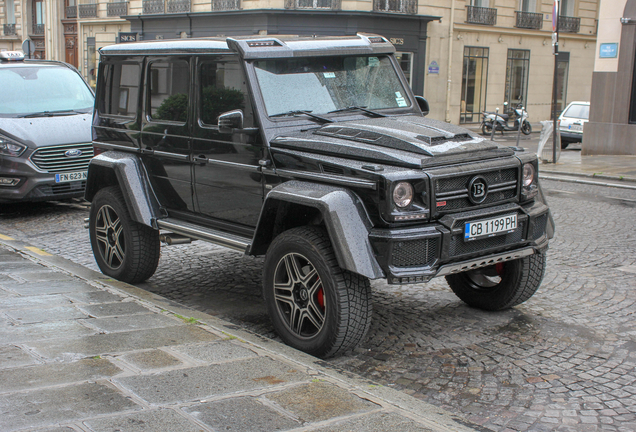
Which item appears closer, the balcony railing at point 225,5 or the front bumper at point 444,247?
the front bumper at point 444,247

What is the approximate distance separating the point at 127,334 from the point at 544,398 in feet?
8.09

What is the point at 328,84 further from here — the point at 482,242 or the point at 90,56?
the point at 90,56

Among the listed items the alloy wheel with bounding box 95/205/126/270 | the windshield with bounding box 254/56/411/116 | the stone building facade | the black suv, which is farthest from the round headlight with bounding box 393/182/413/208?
the stone building facade

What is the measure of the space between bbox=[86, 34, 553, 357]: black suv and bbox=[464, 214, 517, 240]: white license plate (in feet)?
0.04

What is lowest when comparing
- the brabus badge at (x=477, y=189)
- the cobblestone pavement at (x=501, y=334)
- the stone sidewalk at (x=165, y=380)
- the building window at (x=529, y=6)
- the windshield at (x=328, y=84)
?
the cobblestone pavement at (x=501, y=334)

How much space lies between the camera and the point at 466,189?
14.8ft

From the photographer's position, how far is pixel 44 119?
1018 cm

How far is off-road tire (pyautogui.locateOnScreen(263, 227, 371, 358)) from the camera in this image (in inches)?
168

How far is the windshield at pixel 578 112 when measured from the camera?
70.0 ft

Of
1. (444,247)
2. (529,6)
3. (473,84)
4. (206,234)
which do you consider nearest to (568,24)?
(529,6)

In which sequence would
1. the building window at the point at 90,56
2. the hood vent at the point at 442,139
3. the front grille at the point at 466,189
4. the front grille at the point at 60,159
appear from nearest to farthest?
1. the front grille at the point at 466,189
2. the hood vent at the point at 442,139
3. the front grille at the point at 60,159
4. the building window at the point at 90,56

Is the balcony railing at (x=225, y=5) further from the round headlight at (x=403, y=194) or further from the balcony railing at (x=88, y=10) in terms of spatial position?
the round headlight at (x=403, y=194)

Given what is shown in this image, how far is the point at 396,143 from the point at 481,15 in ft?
99.4

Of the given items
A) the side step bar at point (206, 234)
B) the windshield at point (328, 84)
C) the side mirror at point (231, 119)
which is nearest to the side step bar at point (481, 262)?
the side step bar at point (206, 234)
